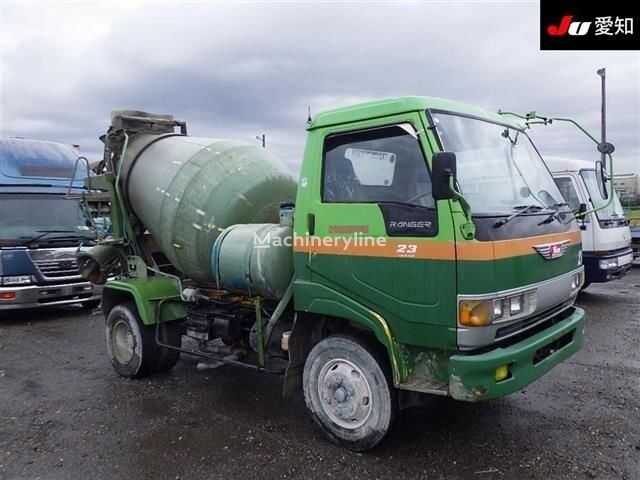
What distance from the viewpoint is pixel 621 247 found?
10.1 meters

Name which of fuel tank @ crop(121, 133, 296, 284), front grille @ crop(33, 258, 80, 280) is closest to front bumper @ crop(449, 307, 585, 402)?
fuel tank @ crop(121, 133, 296, 284)

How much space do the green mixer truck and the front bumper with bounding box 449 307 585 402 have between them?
0.04 feet

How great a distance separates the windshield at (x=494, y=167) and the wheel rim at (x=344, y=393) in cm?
158

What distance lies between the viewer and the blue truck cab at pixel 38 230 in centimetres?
898

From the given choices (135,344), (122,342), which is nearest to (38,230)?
(122,342)

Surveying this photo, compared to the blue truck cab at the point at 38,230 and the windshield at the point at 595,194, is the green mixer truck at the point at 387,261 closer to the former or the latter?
the blue truck cab at the point at 38,230

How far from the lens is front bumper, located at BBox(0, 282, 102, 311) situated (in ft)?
29.4

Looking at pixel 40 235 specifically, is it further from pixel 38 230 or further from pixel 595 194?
pixel 595 194

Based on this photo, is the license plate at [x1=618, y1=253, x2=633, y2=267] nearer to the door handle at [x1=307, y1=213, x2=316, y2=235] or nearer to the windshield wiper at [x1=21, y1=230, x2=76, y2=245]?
the door handle at [x1=307, y1=213, x2=316, y2=235]

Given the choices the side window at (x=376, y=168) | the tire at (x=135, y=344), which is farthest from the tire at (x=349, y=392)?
the tire at (x=135, y=344)

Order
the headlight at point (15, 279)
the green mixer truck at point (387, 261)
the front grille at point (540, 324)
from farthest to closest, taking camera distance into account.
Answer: the headlight at point (15, 279), the front grille at point (540, 324), the green mixer truck at point (387, 261)

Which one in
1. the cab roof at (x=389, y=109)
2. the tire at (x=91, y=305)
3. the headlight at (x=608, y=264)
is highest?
the cab roof at (x=389, y=109)

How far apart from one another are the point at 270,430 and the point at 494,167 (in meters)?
2.90

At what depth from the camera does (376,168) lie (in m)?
3.88
